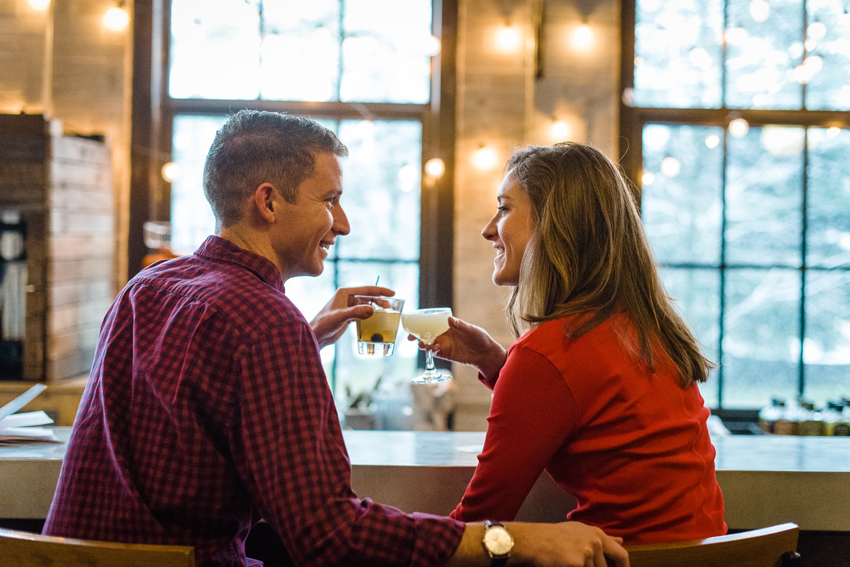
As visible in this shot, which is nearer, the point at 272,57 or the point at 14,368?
the point at 14,368

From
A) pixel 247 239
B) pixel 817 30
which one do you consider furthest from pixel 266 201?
pixel 817 30

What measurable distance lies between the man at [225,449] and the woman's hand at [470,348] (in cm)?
67

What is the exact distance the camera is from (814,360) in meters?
3.49

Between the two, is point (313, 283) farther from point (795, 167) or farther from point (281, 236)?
point (795, 167)

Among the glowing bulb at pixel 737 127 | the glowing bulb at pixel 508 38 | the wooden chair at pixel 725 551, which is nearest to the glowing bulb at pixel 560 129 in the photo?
the glowing bulb at pixel 508 38

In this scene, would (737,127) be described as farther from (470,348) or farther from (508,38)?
(470,348)

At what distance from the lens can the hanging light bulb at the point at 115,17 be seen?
3.20 metres

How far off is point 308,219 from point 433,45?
2288mm

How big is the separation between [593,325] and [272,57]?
2993mm

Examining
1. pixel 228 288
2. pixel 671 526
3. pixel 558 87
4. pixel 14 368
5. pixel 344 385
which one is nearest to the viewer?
pixel 228 288

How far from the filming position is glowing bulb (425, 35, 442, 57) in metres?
3.15

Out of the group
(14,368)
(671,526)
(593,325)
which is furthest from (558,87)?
(14,368)

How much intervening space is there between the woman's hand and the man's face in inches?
19.4

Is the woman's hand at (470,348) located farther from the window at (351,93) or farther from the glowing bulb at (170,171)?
the glowing bulb at (170,171)
